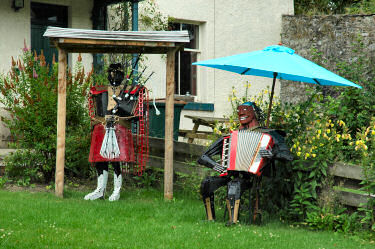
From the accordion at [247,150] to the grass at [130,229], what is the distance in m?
0.67

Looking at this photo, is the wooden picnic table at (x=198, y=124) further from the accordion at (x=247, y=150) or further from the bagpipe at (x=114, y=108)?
the accordion at (x=247, y=150)

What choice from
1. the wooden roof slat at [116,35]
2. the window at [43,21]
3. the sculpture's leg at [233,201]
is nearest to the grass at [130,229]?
the sculpture's leg at [233,201]

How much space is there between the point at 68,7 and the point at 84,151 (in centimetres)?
396

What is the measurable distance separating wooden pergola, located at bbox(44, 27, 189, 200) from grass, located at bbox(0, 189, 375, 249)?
1.75 feet

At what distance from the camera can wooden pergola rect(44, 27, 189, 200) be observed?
25.5 feet

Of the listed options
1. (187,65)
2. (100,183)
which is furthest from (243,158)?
(187,65)

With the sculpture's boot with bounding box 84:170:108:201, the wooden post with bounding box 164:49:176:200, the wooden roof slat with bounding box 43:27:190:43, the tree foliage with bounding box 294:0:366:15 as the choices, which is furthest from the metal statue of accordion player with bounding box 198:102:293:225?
the tree foliage with bounding box 294:0:366:15

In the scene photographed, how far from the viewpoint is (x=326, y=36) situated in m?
14.7

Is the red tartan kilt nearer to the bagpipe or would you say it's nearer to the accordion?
the bagpipe

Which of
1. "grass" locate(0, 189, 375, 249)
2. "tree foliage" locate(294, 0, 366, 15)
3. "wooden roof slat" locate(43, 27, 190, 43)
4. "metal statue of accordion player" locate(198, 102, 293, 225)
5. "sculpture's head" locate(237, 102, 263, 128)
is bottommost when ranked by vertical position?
"grass" locate(0, 189, 375, 249)

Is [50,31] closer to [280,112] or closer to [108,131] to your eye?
[108,131]

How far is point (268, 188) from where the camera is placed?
295 inches

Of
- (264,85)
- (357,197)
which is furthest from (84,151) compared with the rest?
(264,85)

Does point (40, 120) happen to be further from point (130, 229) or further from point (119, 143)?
point (130, 229)
